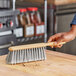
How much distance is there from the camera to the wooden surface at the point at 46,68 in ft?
3.83

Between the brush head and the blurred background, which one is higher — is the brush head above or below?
below

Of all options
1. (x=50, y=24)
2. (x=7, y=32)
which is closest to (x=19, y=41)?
(x=7, y=32)

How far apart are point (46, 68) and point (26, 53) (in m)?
0.18

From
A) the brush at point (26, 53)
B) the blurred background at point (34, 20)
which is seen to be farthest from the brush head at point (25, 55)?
the blurred background at point (34, 20)

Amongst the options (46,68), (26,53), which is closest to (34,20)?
(26,53)

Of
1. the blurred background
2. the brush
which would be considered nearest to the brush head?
the brush

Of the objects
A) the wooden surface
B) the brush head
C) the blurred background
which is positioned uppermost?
the blurred background

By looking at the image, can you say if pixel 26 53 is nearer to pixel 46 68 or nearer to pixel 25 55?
pixel 25 55

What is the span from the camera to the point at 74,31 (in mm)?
1437

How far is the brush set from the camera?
131cm

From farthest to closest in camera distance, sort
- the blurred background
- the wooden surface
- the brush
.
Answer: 1. the blurred background
2. the brush
3. the wooden surface

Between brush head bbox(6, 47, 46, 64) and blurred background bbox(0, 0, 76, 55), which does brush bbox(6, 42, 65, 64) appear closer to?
brush head bbox(6, 47, 46, 64)

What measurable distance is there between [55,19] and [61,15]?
2.9 inches

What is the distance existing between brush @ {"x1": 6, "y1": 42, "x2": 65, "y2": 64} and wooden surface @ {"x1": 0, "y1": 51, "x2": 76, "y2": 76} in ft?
0.11
